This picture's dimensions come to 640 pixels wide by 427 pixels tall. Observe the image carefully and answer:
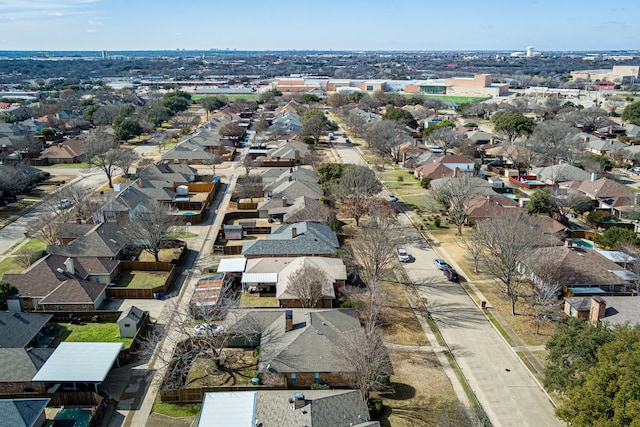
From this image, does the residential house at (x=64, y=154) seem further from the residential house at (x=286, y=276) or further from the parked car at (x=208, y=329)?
the parked car at (x=208, y=329)

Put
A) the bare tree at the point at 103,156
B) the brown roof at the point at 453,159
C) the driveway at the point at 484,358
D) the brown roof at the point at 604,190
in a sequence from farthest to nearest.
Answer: the brown roof at the point at 453,159
the bare tree at the point at 103,156
the brown roof at the point at 604,190
the driveway at the point at 484,358

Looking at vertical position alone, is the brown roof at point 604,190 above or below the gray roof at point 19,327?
below

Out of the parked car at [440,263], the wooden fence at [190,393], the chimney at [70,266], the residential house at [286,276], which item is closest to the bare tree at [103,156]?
the chimney at [70,266]

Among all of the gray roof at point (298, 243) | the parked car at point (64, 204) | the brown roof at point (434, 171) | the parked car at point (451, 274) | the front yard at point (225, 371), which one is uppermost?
the parked car at point (64, 204)

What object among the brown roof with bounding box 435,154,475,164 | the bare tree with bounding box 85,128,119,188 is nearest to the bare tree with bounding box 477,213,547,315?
the brown roof with bounding box 435,154,475,164

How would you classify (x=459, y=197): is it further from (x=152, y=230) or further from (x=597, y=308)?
(x=152, y=230)

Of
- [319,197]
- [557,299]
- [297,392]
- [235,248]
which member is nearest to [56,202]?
[235,248]

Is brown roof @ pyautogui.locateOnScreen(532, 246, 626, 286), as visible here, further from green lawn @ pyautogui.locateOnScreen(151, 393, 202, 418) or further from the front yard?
green lawn @ pyautogui.locateOnScreen(151, 393, 202, 418)
